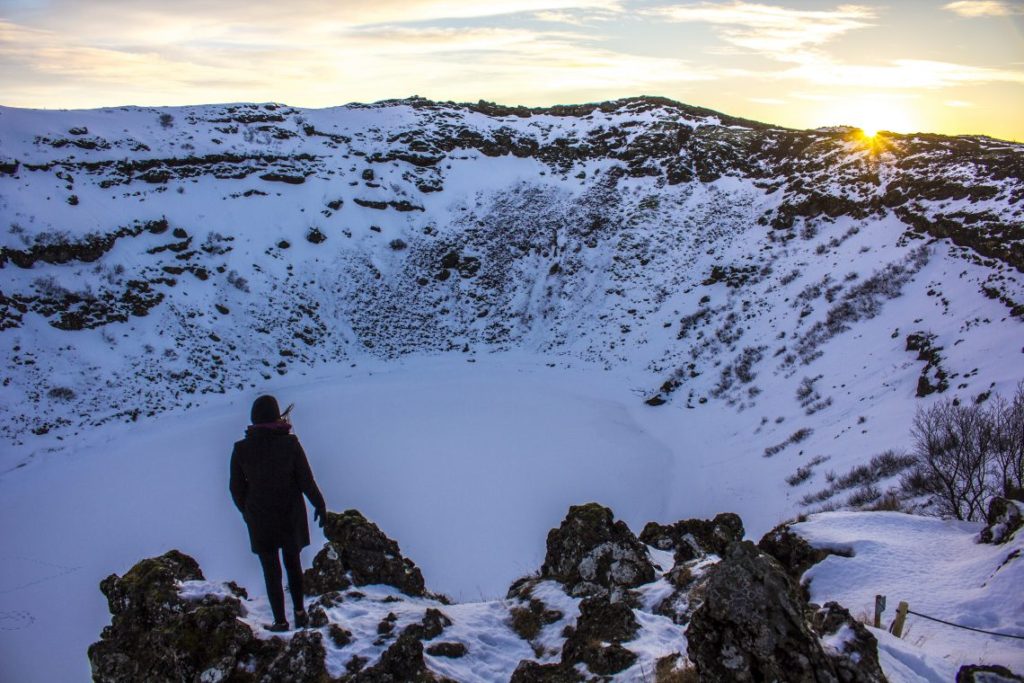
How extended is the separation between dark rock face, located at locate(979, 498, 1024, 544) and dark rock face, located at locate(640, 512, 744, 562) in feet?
11.9

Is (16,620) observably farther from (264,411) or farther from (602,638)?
(602,638)

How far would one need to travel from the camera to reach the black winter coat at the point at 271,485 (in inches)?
244

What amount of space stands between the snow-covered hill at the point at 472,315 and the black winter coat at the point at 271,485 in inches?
352

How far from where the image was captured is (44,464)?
23438 mm

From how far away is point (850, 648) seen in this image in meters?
5.15

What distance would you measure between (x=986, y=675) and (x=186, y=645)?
774 centimetres

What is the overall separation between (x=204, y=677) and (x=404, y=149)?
166ft

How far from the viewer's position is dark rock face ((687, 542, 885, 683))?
14.7 feet

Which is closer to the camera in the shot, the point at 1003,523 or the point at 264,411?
the point at 264,411

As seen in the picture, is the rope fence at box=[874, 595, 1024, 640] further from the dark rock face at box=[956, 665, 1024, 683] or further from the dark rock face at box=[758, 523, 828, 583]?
the dark rock face at box=[758, 523, 828, 583]

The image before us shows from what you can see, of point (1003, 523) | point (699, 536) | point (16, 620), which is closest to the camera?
point (1003, 523)

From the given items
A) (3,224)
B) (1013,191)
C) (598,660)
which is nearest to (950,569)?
(598,660)

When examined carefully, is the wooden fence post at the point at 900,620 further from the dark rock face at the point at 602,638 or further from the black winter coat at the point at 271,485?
the black winter coat at the point at 271,485

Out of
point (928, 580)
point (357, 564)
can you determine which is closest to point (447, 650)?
point (357, 564)
